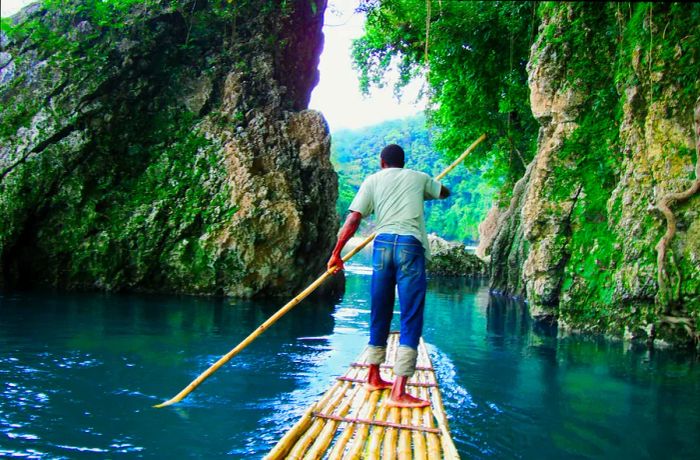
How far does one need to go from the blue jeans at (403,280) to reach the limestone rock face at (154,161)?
8.98m

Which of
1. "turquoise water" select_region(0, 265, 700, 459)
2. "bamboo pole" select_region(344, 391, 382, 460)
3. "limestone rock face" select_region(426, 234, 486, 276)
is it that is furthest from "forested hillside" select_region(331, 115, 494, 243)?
"bamboo pole" select_region(344, 391, 382, 460)

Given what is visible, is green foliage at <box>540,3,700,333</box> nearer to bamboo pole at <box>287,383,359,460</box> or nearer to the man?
the man

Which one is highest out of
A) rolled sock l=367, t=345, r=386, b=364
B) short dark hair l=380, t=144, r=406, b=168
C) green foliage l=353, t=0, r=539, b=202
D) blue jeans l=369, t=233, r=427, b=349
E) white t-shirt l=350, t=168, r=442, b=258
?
green foliage l=353, t=0, r=539, b=202

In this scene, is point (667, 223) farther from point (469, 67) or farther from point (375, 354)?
point (469, 67)

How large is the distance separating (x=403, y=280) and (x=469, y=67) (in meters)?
15.1

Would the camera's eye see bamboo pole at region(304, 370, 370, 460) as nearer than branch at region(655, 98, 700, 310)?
Yes

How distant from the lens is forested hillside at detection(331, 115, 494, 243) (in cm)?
6334

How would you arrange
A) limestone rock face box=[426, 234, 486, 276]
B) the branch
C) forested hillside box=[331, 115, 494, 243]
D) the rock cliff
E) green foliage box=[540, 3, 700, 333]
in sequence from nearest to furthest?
the branch → the rock cliff → green foliage box=[540, 3, 700, 333] → limestone rock face box=[426, 234, 486, 276] → forested hillside box=[331, 115, 494, 243]

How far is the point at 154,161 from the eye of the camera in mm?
14125

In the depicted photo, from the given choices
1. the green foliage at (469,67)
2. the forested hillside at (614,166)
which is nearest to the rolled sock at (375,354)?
the forested hillside at (614,166)

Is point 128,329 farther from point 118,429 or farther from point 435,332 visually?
point 435,332

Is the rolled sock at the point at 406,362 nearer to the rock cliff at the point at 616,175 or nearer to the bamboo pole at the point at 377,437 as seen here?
the bamboo pole at the point at 377,437

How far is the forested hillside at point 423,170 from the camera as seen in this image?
208ft

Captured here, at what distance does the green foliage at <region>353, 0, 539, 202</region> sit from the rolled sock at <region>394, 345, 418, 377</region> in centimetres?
1157
